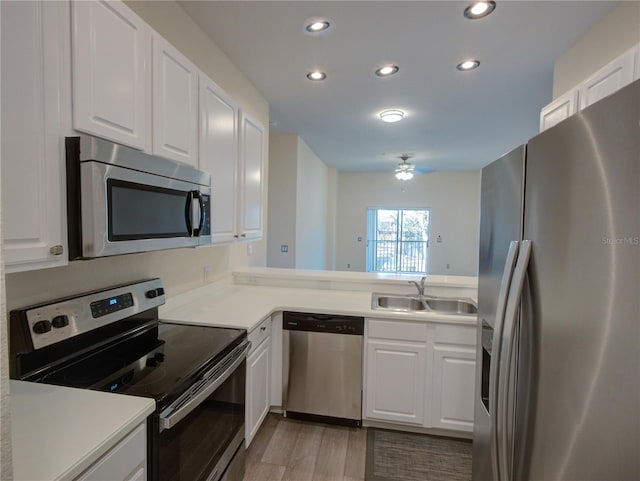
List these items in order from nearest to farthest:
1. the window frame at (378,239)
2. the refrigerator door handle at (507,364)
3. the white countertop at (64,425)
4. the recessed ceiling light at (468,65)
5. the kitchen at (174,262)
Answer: the white countertop at (64,425) → the refrigerator door handle at (507,364) → the kitchen at (174,262) → the recessed ceiling light at (468,65) → the window frame at (378,239)

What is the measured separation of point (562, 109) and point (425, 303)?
1514mm

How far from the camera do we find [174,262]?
210 centimetres

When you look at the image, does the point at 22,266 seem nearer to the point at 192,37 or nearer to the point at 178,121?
the point at 178,121

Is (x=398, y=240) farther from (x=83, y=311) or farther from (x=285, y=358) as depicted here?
(x=83, y=311)

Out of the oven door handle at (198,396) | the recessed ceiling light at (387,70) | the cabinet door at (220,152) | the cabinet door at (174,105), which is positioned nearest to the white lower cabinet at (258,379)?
the oven door handle at (198,396)

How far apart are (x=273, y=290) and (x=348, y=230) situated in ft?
18.7

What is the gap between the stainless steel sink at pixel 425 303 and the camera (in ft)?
8.19

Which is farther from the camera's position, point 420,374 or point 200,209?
point 420,374

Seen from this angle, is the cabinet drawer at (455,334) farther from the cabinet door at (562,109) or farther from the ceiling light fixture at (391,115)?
the ceiling light fixture at (391,115)

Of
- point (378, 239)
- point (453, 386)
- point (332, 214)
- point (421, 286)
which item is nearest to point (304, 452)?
point (453, 386)

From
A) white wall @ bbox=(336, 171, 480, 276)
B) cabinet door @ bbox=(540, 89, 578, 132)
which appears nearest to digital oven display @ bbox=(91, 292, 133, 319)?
cabinet door @ bbox=(540, 89, 578, 132)

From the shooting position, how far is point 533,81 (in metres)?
2.95

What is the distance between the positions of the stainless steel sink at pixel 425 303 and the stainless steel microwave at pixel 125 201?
1.52m

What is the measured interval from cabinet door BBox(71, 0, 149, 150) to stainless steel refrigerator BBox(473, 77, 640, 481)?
1.37 meters
